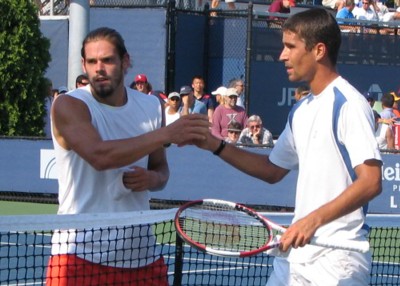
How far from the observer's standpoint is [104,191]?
4594 mm

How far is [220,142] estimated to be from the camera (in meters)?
4.81

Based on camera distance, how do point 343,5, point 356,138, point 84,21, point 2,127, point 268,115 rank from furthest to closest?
point 343,5 → point 268,115 → point 2,127 → point 84,21 → point 356,138

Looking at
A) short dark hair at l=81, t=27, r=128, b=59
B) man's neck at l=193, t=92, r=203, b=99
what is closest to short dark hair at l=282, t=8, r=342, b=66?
short dark hair at l=81, t=27, r=128, b=59

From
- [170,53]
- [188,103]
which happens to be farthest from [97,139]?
[170,53]

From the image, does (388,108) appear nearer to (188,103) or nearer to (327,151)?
(188,103)

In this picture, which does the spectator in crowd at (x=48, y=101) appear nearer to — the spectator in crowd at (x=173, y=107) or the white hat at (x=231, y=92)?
the spectator in crowd at (x=173, y=107)

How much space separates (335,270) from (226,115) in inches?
404

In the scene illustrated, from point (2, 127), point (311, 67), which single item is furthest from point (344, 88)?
point (2, 127)

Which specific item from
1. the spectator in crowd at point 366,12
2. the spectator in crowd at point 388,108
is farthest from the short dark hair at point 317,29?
the spectator in crowd at point 366,12

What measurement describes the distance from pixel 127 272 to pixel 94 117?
2.43 feet

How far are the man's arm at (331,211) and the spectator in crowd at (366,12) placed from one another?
53.7ft

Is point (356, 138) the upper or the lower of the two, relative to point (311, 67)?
lower

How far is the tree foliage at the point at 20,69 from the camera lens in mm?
15859

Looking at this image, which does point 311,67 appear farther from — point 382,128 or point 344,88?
point 382,128
